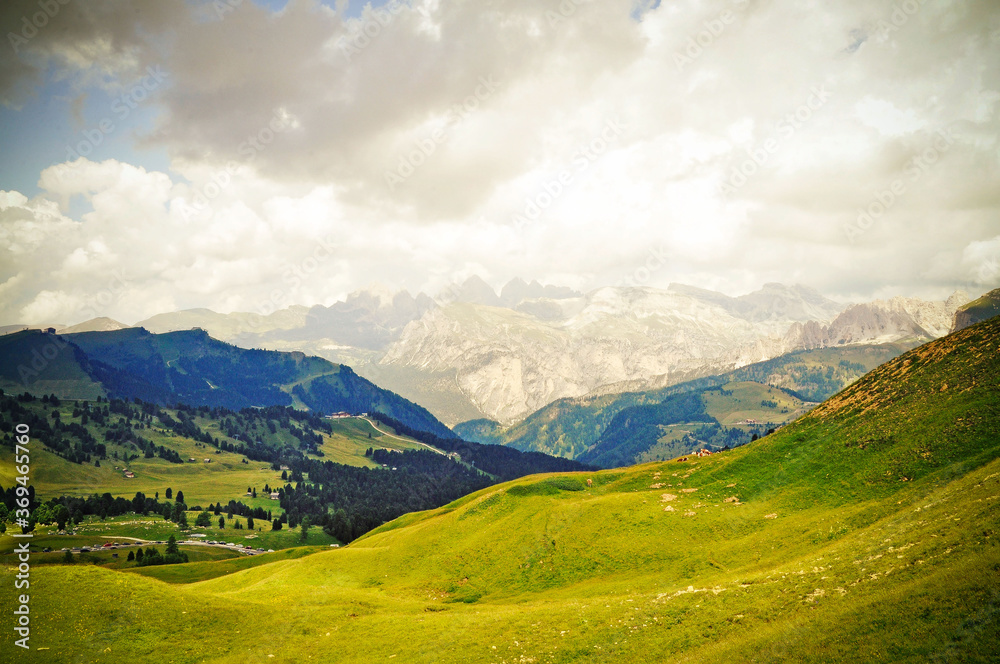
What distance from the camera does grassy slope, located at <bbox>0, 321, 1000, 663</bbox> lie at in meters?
35.7

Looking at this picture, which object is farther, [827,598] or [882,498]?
[882,498]

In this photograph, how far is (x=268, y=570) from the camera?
101 m

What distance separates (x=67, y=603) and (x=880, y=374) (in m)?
129

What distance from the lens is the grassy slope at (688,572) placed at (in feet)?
117

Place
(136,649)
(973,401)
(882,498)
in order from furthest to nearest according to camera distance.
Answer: (973,401)
(882,498)
(136,649)

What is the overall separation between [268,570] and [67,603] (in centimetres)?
5547

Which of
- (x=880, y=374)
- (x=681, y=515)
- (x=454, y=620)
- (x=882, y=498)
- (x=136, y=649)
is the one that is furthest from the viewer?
Answer: (x=880, y=374)

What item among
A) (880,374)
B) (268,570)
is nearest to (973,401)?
(880,374)

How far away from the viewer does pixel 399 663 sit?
4825cm

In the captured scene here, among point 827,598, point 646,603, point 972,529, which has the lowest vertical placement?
point 646,603

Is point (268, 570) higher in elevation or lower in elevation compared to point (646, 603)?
lower

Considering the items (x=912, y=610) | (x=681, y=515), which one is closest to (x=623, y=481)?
(x=681, y=515)

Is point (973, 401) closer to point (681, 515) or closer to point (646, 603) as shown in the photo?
point (681, 515)

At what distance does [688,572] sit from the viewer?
2576 inches
